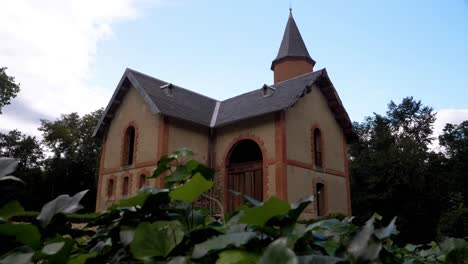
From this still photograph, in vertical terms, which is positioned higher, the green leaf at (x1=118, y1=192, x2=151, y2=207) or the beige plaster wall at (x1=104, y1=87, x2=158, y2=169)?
the beige plaster wall at (x1=104, y1=87, x2=158, y2=169)

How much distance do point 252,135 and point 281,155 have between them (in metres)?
1.85

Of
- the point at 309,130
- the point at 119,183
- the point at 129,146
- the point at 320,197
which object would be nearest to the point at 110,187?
the point at 119,183

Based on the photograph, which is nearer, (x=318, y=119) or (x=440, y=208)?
(x=318, y=119)

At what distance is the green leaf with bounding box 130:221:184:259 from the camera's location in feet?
3.04

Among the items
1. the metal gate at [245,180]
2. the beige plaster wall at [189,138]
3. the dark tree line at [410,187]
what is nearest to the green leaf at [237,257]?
the metal gate at [245,180]

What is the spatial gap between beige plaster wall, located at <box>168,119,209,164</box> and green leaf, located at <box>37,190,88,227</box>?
1442 cm

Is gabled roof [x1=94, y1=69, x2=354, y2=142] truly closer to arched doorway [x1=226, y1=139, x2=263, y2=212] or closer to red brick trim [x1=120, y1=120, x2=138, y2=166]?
red brick trim [x1=120, y1=120, x2=138, y2=166]

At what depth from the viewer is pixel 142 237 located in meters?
0.94

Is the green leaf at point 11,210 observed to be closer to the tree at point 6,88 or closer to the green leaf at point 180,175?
the green leaf at point 180,175

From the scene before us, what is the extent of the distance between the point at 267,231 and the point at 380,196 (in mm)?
26495

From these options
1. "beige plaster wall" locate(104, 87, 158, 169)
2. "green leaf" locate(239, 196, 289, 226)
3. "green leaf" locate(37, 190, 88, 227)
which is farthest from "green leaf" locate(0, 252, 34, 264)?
"beige plaster wall" locate(104, 87, 158, 169)

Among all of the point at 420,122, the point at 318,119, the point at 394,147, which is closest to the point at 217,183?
the point at 318,119

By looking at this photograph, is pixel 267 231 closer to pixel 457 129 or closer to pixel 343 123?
pixel 343 123

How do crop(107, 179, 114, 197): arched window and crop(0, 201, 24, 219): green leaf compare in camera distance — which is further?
crop(107, 179, 114, 197): arched window
